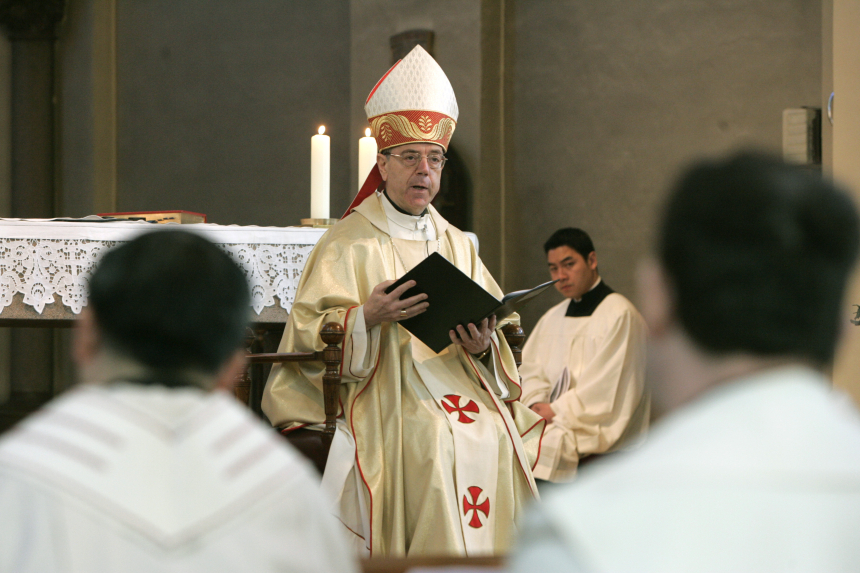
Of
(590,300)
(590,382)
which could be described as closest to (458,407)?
(590,382)

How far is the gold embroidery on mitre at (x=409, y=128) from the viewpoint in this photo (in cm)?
374

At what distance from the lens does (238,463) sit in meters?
1.10

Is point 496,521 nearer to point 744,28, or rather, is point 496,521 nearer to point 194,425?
point 194,425

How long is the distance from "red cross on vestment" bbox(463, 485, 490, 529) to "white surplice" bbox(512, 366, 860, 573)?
237cm

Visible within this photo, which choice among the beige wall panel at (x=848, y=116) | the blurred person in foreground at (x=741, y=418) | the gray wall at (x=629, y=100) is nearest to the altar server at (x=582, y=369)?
the gray wall at (x=629, y=100)

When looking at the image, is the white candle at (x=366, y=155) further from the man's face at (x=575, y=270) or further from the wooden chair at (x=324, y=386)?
the man's face at (x=575, y=270)

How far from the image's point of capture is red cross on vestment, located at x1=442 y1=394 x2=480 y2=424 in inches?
133

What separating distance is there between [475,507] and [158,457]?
2310 mm

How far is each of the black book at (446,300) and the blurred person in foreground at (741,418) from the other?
2033 millimetres

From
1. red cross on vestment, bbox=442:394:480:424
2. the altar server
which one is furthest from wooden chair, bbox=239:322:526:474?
the altar server

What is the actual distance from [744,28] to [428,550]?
477cm

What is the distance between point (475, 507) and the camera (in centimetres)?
326

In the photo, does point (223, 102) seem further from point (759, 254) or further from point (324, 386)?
point (759, 254)

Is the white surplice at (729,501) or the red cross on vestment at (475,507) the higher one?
the white surplice at (729,501)
